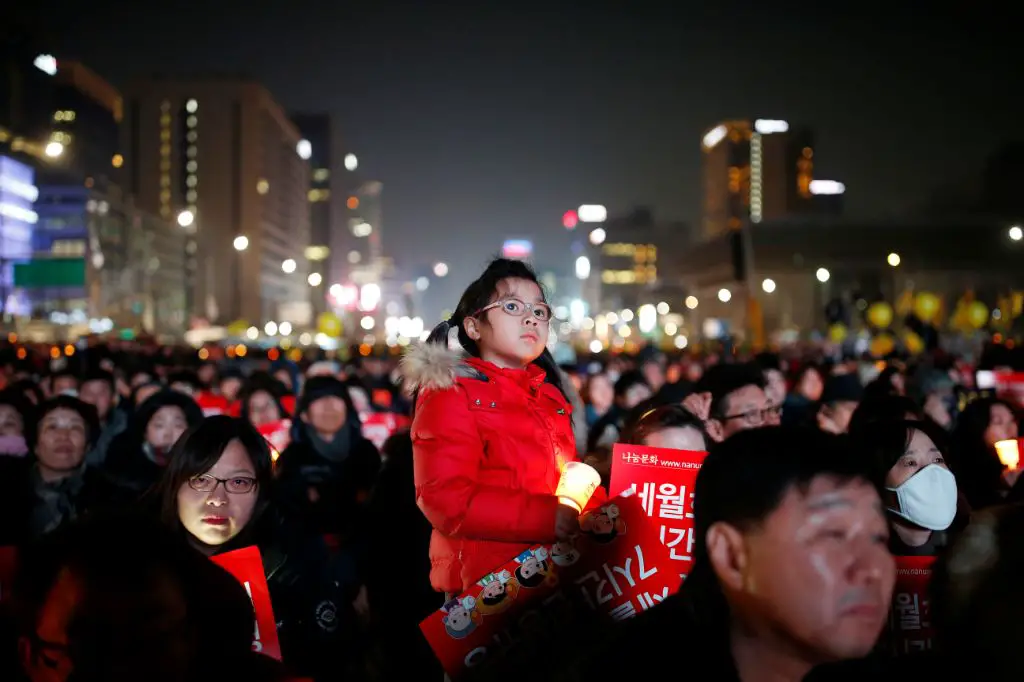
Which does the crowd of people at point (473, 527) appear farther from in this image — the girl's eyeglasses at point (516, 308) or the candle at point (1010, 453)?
the candle at point (1010, 453)

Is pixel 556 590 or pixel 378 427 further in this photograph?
pixel 378 427

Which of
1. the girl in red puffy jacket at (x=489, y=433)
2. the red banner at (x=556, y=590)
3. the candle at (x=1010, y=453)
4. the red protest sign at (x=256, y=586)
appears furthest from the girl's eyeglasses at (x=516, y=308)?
the candle at (x=1010, y=453)

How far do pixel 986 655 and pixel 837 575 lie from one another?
1.08ft

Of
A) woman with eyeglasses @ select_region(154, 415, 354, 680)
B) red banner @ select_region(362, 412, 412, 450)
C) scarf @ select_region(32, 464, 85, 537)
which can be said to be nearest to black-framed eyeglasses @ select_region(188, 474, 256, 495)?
woman with eyeglasses @ select_region(154, 415, 354, 680)

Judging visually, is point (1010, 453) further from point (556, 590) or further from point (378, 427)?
point (378, 427)

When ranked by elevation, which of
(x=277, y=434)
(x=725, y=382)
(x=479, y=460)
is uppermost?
(x=725, y=382)

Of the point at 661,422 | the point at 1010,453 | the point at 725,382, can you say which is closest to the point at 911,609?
the point at 661,422

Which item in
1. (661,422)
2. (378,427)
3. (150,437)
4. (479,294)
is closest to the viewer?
(479,294)

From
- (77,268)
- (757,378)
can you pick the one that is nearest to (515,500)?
(757,378)

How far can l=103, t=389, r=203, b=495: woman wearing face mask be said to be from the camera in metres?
7.20

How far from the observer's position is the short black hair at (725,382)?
19.1ft

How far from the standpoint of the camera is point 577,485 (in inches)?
142

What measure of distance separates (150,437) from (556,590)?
16.4 feet

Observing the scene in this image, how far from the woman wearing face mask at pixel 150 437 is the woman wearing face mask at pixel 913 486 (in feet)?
15.8
